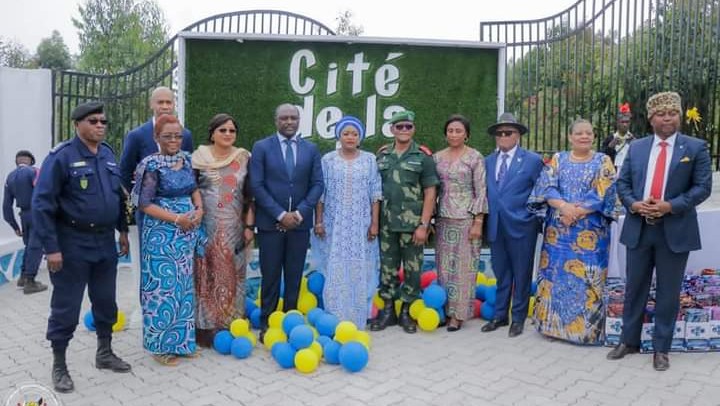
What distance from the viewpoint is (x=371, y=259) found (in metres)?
4.80

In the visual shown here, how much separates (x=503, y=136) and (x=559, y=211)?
2.53 feet

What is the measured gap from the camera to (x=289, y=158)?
4500 millimetres

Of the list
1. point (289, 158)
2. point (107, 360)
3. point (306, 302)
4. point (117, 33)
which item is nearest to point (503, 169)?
point (289, 158)

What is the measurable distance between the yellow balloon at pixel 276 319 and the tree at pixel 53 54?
37.8 m

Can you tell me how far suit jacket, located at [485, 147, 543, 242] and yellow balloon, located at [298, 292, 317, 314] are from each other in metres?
1.61

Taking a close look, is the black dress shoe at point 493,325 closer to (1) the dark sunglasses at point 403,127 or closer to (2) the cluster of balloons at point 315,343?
(2) the cluster of balloons at point 315,343

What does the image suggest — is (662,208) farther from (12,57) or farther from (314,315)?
(12,57)

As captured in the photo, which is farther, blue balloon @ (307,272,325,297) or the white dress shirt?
blue balloon @ (307,272,325,297)

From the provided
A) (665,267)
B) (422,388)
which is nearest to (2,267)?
(422,388)

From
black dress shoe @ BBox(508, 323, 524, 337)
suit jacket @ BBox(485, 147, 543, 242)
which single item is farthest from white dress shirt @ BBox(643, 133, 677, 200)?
black dress shoe @ BBox(508, 323, 524, 337)

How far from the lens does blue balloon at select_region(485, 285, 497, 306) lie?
205 inches

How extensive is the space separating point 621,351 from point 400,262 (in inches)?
68.5

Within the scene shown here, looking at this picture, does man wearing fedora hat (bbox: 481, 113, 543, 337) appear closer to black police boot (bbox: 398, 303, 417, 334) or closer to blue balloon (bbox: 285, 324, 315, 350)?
black police boot (bbox: 398, 303, 417, 334)

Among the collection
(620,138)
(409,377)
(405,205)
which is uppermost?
(620,138)
